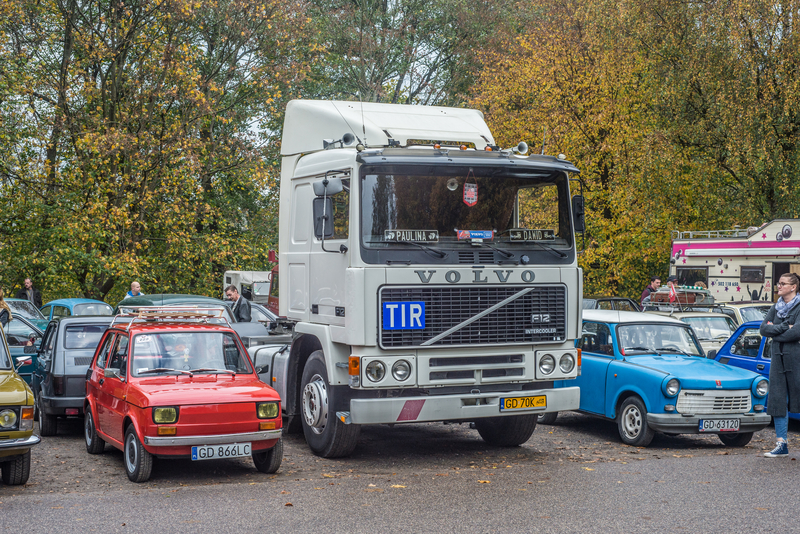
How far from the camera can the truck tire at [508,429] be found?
33.6ft

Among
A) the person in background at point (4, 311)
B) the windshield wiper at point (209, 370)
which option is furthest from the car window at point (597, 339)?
the person in background at point (4, 311)

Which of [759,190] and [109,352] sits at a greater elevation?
[759,190]

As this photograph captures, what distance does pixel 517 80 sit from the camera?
29.4 metres

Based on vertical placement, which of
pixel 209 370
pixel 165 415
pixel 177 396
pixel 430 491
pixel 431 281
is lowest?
pixel 430 491

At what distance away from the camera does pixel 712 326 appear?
14445 millimetres

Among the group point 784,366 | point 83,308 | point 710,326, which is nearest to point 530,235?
point 784,366

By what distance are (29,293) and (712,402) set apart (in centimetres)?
1871

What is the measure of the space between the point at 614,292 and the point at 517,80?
8.03m

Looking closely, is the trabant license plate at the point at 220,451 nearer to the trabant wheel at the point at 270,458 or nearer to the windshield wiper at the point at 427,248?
the trabant wheel at the point at 270,458

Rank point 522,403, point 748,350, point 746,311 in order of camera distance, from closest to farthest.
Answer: point 522,403, point 748,350, point 746,311

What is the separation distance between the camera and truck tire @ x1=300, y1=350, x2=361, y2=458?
913cm

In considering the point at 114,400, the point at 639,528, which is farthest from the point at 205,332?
the point at 639,528

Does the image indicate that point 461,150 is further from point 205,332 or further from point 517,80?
point 517,80

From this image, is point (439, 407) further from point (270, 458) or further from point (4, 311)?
point (4, 311)
